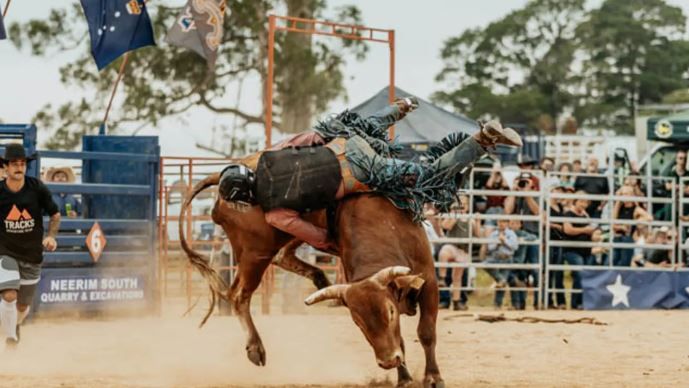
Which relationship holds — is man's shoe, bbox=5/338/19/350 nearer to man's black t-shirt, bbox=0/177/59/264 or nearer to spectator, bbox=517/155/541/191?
man's black t-shirt, bbox=0/177/59/264

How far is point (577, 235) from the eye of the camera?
14273mm

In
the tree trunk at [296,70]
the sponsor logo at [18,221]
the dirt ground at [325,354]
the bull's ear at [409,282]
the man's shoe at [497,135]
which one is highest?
the tree trunk at [296,70]

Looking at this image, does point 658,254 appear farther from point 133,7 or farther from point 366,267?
point 366,267

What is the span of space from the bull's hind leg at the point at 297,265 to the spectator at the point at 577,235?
6.01 meters

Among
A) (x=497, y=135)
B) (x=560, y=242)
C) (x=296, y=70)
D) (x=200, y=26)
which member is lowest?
(x=560, y=242)

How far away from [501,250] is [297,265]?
5.64 m

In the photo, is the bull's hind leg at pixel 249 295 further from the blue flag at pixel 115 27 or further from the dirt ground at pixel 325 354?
the blue flag at pixel 115 27

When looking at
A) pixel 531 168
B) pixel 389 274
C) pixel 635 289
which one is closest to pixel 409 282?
pixel 389 274

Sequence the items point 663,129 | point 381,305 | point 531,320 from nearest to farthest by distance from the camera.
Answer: point 381,305
point 531,320
point 663,129

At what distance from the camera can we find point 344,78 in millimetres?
29266

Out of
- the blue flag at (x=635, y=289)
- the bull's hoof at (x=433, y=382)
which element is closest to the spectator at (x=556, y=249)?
the blue flag at (x=635, y=289)

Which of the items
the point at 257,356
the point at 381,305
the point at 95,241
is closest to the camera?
the point at 381,305

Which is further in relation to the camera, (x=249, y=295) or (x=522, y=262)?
(x=522, y=262)

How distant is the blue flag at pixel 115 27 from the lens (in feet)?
44.9
